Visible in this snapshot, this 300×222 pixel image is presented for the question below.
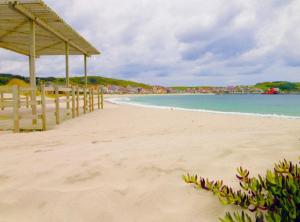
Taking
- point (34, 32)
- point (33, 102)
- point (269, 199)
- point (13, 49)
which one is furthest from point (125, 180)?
point (13, 49)

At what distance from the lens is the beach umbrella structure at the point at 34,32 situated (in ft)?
24.0

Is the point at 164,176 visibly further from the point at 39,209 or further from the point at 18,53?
the point at 18,53

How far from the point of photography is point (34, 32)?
829 cm

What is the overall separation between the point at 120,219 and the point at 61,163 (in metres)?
1.44

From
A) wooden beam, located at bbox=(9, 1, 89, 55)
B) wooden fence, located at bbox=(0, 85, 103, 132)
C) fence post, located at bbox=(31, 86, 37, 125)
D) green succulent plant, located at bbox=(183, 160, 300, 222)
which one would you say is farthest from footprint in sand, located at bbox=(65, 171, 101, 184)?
wooden beam, located at bbox=(9, 1, 89, 55)

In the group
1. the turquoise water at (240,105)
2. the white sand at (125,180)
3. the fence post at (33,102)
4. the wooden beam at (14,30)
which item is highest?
the wooden beam at (14,30)

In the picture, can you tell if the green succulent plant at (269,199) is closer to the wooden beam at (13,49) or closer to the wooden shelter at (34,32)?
the wooden shelter at (34,32)

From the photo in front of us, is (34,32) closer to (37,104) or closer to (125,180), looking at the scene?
(37,104)

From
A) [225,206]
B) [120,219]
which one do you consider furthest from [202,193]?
[120,219]

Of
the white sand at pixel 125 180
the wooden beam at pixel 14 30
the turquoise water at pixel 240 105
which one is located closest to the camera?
the white sand at pixel 125 180

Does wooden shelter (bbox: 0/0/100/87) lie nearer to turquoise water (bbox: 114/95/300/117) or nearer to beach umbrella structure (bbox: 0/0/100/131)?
beach umbrella structure (bbox: 0/0/100/131)

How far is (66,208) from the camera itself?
212 cm

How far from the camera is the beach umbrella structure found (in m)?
7.32

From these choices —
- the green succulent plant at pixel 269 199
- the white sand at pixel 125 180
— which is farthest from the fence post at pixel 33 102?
the green succulent plant at pixel 269 199
